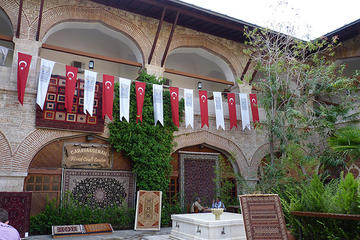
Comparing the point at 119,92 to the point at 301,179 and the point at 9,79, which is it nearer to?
the point at 9,79

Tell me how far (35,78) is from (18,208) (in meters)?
3.69

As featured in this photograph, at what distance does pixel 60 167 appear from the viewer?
887 cm

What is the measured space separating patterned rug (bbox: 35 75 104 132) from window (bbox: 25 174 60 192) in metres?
1.45

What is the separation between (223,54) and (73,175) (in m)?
7.45

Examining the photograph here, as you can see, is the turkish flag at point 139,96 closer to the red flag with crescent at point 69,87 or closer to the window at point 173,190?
the red flag with crescent at point 69,87

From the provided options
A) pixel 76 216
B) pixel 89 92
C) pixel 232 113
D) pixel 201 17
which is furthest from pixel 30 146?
pixel 201 17

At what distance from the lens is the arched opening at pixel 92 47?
1109cm

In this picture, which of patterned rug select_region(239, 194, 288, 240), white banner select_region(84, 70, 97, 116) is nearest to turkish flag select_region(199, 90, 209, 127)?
white banner select_region(84, 70, 97, 116)

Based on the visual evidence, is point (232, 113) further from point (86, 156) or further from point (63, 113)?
point (63, 113)

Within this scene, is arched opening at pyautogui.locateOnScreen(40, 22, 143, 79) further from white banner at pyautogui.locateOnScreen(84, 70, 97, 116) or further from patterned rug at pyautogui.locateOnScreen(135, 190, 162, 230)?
patterned rug at pyautogui.locateOnScreen(135, 190, 162, 230)

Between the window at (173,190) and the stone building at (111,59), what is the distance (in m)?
0.05

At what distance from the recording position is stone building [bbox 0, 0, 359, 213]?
8.34 m

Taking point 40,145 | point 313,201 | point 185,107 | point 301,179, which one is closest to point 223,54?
point 185,107

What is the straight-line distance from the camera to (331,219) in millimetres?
4141
